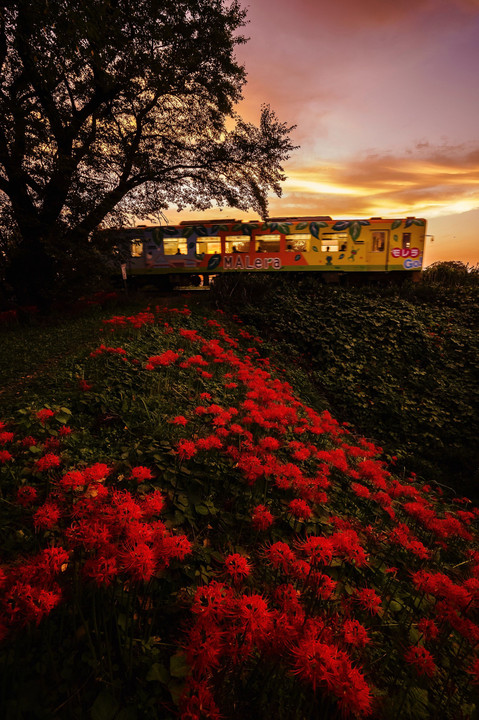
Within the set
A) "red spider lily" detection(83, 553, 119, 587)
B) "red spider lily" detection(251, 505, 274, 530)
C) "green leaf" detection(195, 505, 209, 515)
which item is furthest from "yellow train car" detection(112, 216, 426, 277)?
"red spider lily" detection(83, 553, 119, 587)

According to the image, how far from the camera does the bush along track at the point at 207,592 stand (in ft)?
4.28

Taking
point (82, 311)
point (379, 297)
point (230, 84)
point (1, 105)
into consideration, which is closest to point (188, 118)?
point (230, 84)

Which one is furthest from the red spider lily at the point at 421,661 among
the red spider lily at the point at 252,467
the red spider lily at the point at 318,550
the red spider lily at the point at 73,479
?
the red spider lily at the point at 73,479

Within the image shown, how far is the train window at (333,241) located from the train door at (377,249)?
4.52 feet

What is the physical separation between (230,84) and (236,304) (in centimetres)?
811

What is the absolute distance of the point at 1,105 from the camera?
7625 mm

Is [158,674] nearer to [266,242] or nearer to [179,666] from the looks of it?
[179,666]

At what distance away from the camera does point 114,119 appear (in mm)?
10406

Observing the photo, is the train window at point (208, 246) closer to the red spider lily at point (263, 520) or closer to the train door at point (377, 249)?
the train door at point (377, 249)

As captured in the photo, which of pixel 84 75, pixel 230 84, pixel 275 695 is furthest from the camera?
pixel 230 84

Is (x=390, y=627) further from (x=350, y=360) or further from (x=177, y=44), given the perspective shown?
(x=177, y=44)

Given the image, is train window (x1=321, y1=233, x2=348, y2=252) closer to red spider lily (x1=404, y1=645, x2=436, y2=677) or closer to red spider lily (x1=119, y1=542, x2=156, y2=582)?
red spider lily (x1=404, y1=645, x2=436, y2=677)

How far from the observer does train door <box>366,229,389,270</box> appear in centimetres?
1638

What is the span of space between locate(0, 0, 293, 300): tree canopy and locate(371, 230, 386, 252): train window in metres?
7.02
